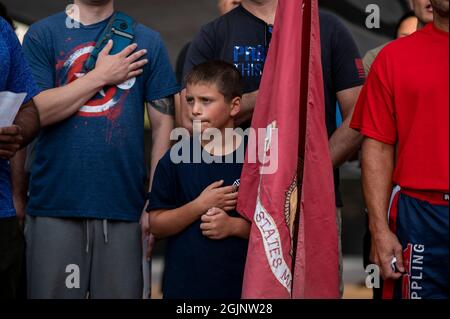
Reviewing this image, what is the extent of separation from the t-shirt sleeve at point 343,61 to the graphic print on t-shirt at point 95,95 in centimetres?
86

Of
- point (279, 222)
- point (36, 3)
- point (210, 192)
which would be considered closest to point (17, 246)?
point (210, 192)

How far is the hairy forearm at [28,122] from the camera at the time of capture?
407 cm

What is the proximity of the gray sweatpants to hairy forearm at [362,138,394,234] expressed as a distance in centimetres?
113

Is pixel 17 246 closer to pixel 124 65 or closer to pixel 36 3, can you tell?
pixel 124 65

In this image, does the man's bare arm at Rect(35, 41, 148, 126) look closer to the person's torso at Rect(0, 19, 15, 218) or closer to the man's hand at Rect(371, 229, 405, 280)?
the person's torso at Rect(0, 19, 15, 218)

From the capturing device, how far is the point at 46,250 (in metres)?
4.45

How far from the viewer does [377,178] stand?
3857 mm

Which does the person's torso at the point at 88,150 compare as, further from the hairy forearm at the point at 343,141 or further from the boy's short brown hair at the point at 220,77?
the hairy forearm at the point at 343,141

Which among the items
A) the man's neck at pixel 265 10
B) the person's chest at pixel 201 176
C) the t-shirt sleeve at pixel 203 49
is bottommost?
the person's chest at pixel 201 176

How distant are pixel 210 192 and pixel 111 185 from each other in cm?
56

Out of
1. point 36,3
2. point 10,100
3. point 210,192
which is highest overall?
point 36,3

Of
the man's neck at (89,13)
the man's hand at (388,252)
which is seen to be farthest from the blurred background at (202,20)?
the man's hand at (388,252)

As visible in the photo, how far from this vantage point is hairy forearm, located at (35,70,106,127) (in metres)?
4.37

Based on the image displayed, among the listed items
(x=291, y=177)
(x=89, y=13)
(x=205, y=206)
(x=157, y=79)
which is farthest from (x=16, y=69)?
(x=291, y=177)
